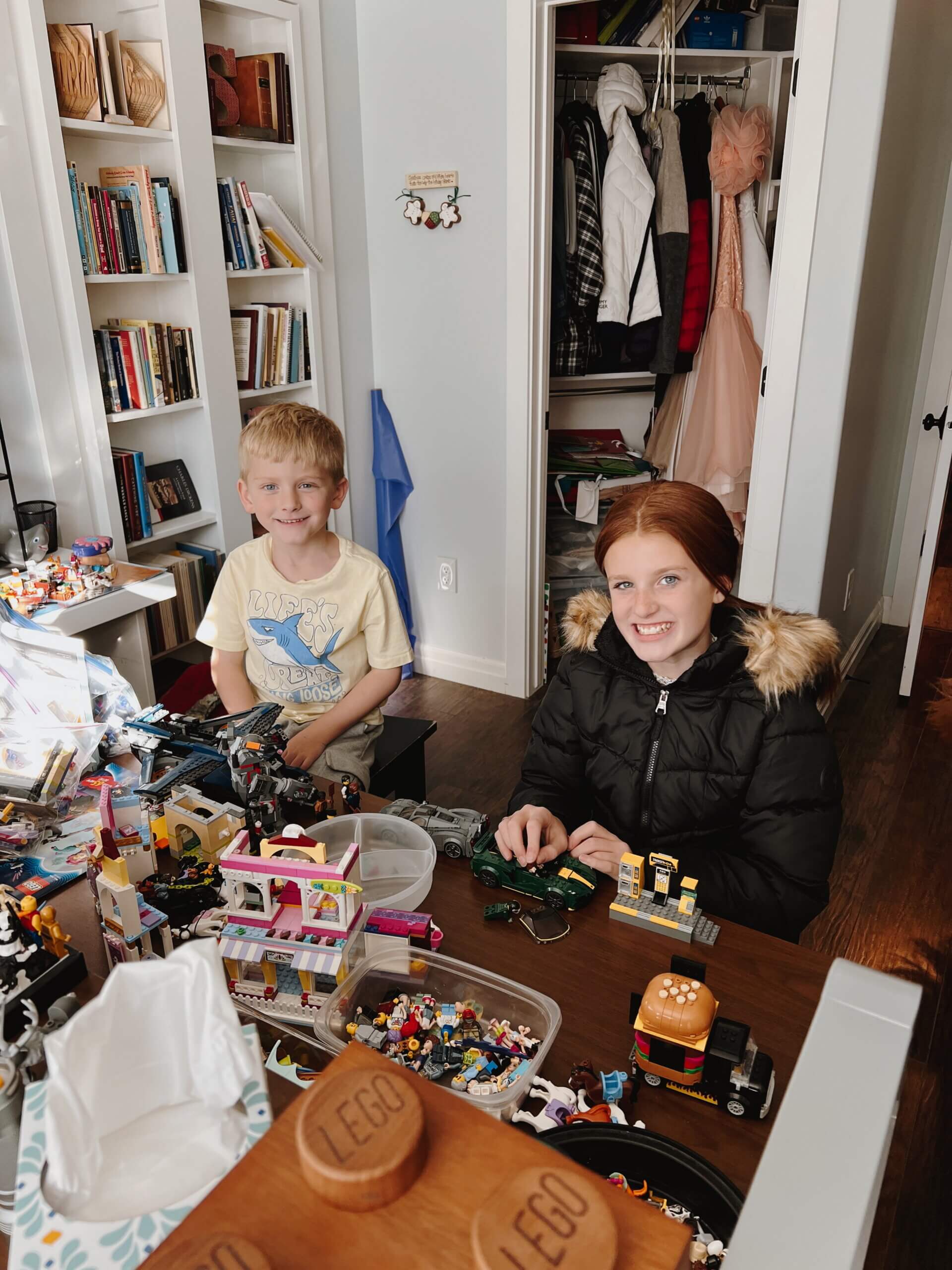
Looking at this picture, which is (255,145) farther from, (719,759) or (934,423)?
(719,759)

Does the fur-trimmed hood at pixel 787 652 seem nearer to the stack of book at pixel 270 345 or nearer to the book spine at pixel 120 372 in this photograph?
the book spine at pixel 120 372

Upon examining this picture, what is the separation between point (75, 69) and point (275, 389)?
1.06 m

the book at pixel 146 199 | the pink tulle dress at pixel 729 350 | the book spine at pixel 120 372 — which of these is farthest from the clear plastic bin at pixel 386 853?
the pink tulle dress at pixel 729 350

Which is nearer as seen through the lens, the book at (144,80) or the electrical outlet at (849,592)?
the book at (144,80)

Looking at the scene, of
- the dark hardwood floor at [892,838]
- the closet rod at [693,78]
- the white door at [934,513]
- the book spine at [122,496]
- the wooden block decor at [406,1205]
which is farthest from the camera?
the closet rod at [693,78]

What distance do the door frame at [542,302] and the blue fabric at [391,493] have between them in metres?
0.46

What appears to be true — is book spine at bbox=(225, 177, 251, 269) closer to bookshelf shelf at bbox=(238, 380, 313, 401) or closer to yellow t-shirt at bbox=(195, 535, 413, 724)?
bookshelf shelf at bbox=(238, 380, 313, 401)

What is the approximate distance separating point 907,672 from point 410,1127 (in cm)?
339

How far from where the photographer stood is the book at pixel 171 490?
9.52 feet

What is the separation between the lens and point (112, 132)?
245cm

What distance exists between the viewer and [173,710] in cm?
239

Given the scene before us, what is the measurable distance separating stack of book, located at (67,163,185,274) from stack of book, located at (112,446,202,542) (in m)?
0.54

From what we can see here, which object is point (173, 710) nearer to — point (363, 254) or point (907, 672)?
point (363, 254)

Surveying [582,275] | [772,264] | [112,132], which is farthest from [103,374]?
[772,264]
